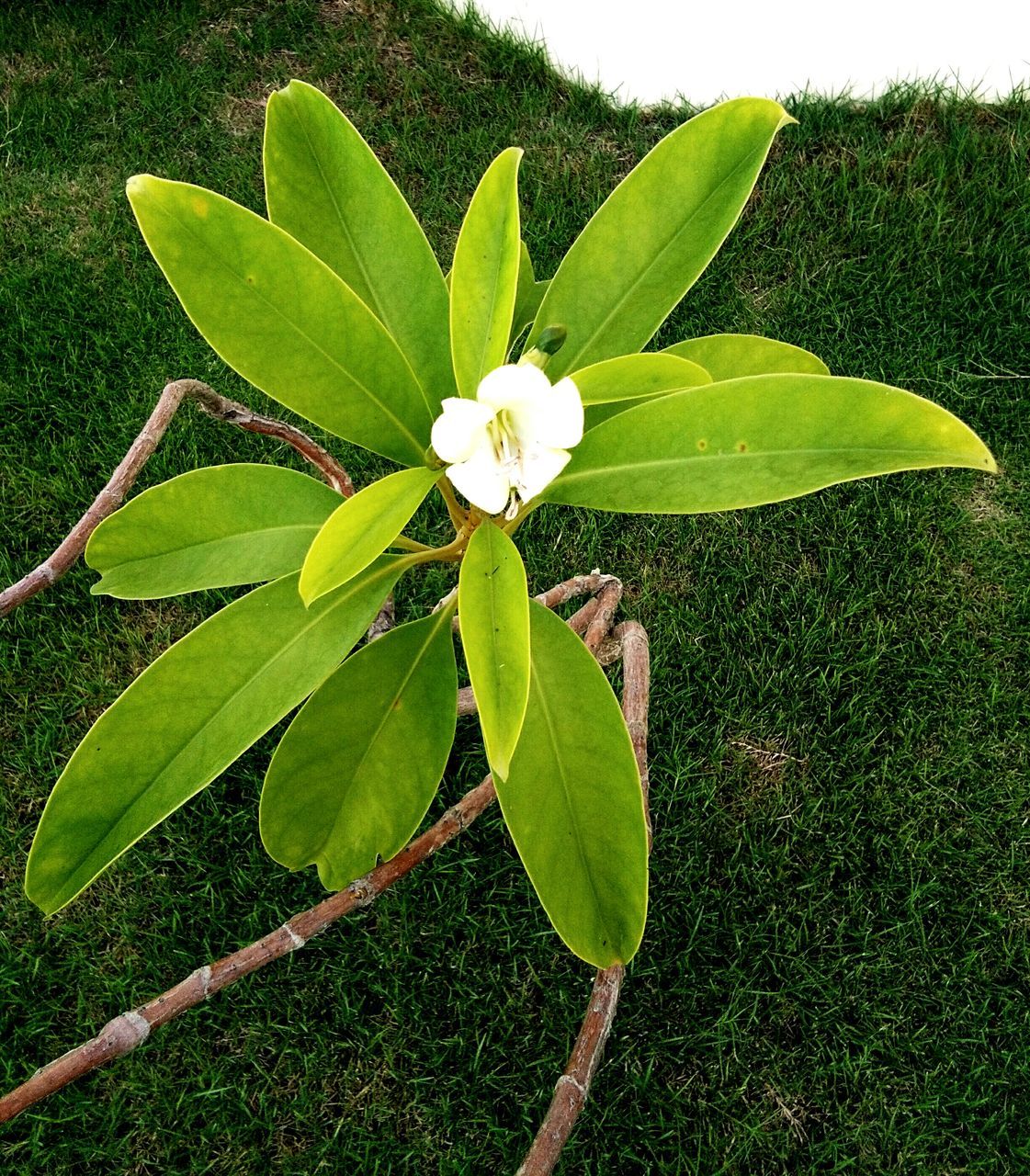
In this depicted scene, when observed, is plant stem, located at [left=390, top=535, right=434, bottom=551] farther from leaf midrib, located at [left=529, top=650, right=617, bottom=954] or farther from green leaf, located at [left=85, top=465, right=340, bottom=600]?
leaf midrib, located at [left=529, top=650, right=617, bottom=954]

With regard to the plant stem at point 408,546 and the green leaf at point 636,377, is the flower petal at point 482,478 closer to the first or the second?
the green leaf at point 636,377

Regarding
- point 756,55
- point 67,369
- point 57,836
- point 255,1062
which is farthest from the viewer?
point 756,55

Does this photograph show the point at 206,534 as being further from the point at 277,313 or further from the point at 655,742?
the point at 655,742

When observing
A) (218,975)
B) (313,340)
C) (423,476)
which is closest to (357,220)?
(313,340)

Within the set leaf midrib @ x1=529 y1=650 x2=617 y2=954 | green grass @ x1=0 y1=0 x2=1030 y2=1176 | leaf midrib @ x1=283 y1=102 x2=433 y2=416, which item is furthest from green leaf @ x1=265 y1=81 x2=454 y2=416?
green grass @ x1=0 y1=0 x2=1030 y2=1176

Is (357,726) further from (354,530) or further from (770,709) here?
(770,709)

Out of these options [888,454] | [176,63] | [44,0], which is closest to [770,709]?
[888,454]
